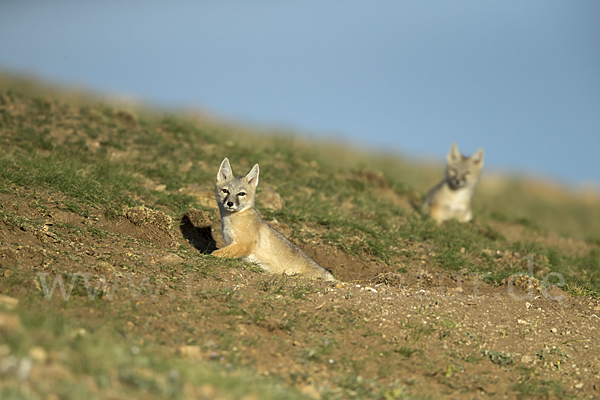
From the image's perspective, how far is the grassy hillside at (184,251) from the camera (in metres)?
3.87

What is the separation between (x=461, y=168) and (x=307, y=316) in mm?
8470

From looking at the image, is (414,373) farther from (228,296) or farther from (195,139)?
(195,139)

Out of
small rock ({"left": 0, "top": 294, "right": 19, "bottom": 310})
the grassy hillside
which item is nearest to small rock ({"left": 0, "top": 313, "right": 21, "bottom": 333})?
the grassy hillside

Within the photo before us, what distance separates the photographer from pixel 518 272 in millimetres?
8719

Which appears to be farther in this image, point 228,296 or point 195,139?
point 195,139

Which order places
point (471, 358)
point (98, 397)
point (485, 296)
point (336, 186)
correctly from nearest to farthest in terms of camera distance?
point (98, 397) → point (471, 358) → point (485, 296) → point (336, 186)

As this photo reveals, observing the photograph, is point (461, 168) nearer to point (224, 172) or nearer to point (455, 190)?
point (455, 190)

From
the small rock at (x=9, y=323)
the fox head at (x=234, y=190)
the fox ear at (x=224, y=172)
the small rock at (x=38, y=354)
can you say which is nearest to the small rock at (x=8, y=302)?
the small rock at (x=9, y=323)

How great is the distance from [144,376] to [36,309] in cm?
162

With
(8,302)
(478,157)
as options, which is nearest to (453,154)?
(478,157)

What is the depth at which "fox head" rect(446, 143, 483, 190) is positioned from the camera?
13.0 m

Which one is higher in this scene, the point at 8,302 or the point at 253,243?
the point at 253,243

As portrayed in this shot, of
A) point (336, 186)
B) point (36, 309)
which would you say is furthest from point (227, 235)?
point (336, 186)

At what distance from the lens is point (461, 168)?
43.1 feet
